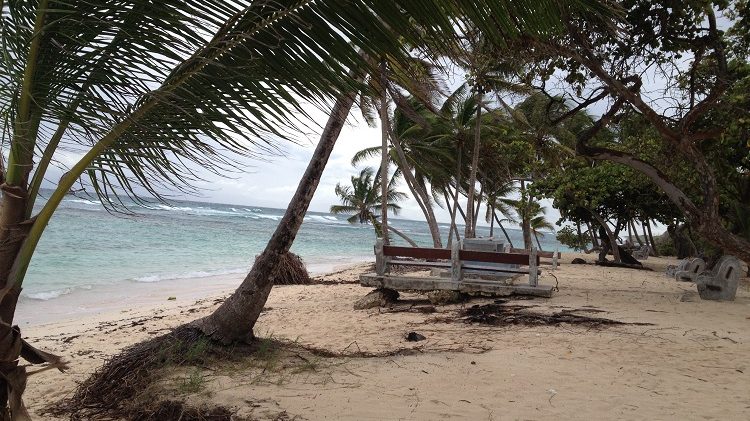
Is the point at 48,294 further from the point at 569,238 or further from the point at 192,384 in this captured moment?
the point at 569,238

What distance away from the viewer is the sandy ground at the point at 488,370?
4.08m

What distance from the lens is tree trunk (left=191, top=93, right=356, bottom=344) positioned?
5.81 metres

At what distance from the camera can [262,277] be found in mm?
5887

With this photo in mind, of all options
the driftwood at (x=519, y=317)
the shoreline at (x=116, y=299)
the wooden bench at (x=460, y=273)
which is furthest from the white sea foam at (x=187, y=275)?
the driftwood at (x=519, y=317)

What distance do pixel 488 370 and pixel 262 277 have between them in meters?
2.49

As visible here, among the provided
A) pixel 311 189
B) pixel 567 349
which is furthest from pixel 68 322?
pixel 567 349

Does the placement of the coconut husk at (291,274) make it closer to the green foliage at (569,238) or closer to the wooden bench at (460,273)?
the wooden bench at (460,273)

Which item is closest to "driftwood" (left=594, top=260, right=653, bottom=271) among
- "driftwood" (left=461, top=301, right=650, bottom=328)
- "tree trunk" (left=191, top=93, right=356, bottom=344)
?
"driftwood" (left=461, top=301, right=650, bottom=328)

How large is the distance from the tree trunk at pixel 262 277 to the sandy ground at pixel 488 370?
2.05 feet

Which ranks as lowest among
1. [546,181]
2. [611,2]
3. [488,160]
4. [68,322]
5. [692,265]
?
[68,322]

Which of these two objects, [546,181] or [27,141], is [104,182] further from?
[546,181]

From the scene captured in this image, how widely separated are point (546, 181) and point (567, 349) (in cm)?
1180

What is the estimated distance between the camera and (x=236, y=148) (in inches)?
83.4

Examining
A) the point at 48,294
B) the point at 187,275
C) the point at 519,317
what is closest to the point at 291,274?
the point at 187,275
